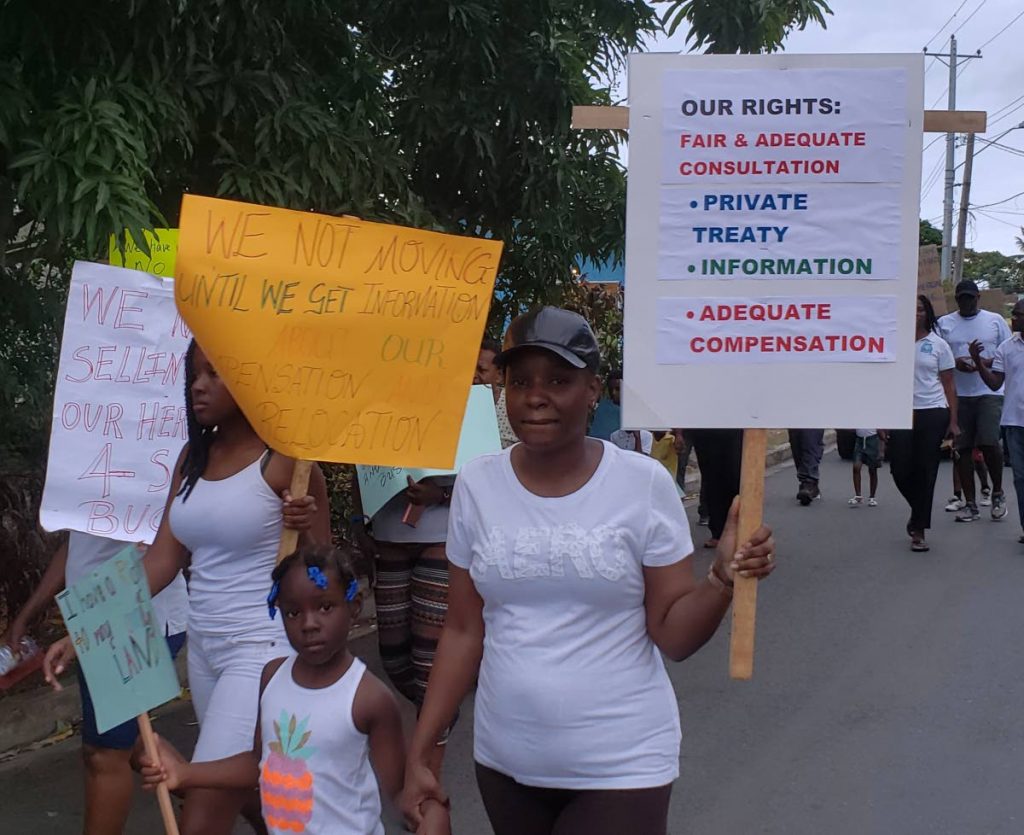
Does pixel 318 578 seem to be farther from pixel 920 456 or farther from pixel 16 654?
pixel 920 456

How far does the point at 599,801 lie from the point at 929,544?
26.1 feet

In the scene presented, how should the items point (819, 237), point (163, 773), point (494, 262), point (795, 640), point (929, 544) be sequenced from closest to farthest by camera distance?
point (819, 237), point (163, 773), point (494, 262), point (795, 640), point (929, 544)

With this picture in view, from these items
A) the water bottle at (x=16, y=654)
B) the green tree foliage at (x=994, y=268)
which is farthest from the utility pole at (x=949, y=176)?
the water bottle at (x=16, y=654)

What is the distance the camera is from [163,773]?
284 centimetres

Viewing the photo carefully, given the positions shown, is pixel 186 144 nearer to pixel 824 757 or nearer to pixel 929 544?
pixel 824 757

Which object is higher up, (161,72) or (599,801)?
(161,72)

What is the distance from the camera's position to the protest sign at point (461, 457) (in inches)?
180

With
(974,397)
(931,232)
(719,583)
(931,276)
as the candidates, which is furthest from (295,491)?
(931,232)

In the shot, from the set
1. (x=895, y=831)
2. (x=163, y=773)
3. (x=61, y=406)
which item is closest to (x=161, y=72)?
(x=61, y=406)

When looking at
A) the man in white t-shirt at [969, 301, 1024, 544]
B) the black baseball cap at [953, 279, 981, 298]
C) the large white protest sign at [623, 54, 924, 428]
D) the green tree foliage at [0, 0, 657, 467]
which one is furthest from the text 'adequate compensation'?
→ the black baseball cap at [953, 279, 981, 298]

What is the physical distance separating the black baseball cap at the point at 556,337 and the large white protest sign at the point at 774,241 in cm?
10

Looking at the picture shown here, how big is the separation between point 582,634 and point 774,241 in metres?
0.91

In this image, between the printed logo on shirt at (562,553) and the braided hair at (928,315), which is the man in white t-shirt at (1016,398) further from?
the printed logo on shirt at (562,553)

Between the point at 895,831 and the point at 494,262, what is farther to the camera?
the point at 895,831
